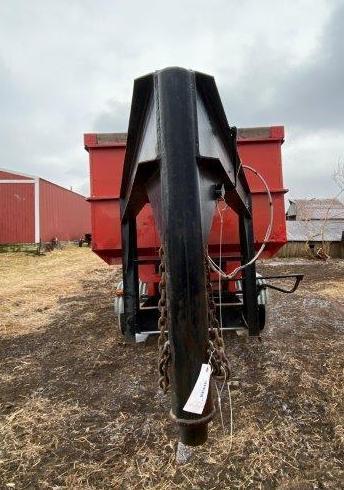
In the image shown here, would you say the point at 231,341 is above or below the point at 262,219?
below

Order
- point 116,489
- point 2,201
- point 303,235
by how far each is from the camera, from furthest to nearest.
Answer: point 2,201 < point 303,235 < point 116,489

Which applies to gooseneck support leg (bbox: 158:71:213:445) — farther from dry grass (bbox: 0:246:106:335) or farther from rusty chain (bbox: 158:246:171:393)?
dry grass (bbox: 0:246:106:335)

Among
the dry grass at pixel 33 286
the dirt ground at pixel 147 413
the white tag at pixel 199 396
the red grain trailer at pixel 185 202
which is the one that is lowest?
the dirt ground at pixel 147 413

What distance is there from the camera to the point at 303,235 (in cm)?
1684

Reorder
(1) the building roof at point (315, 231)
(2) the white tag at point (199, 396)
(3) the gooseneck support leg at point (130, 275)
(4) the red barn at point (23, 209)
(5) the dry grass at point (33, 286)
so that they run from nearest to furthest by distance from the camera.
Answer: (2) the white tag at point (199, 396) → (3) the gooseneck support leg at point (130, 275) → (5) the dry grass at point (33, 286) → (1) the building roof at point (315, 231) → (4) the red barn at point (23, 209)

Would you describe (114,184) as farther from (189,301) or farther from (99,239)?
(189,301)

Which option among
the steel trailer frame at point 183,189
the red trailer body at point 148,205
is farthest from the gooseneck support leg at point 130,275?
the steel trailer frame at point 183,189

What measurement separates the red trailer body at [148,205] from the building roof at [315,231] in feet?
42.2

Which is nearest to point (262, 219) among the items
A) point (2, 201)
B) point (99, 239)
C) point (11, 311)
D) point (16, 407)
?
point (99, 239)

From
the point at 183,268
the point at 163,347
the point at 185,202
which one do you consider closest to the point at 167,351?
the point at 163,347

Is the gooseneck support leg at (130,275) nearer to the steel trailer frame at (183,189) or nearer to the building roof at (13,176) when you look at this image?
the steel trailer frame at (183,189)

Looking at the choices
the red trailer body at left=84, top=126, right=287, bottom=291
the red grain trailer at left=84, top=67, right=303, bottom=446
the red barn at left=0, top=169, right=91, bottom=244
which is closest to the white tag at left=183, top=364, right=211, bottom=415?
the red grain trailer at left=84, top=67, right=303, bottom=446

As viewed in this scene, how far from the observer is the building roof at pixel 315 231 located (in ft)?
53.2

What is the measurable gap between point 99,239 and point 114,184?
2.22 ft
